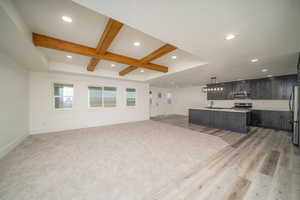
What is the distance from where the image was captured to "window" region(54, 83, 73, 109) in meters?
4.61

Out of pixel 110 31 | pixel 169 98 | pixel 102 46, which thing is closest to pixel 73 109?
pixel 102 46

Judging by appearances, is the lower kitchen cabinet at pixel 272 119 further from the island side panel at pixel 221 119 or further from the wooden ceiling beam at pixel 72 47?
the wooden ceiling beam at pixel 72 47

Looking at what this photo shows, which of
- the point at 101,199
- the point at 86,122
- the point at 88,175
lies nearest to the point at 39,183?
the point at 88,175

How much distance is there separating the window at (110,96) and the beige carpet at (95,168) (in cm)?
292

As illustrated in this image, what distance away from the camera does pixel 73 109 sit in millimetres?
4910

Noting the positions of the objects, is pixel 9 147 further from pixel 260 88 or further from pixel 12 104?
pixel 260 88

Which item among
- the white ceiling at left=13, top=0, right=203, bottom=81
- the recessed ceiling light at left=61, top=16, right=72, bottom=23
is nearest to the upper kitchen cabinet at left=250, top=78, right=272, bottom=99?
the white ceiling at left=13, top=0, right=203, bottom=81

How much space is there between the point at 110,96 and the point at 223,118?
5.87 m

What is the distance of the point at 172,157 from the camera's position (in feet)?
7.87

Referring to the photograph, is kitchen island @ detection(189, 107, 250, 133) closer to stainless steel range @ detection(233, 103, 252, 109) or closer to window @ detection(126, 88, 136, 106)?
stainless steel range @ detection(233, 103, 252, 109)

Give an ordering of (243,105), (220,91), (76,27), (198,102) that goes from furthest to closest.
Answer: (198,102), (220,91), (243,105), (76,27)

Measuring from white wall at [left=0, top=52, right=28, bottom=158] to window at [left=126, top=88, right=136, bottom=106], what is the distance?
418 centimetres

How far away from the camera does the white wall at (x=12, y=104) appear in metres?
2.58

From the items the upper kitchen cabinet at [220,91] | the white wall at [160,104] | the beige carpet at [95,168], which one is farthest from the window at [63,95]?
the upper kitchen cabinet at [220,91]
